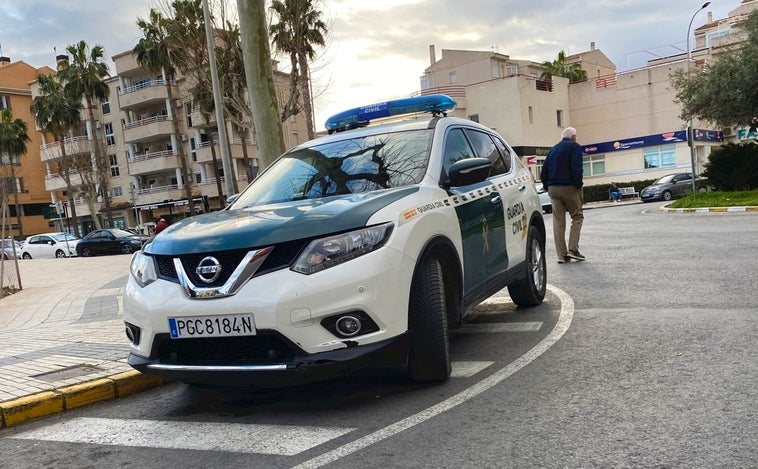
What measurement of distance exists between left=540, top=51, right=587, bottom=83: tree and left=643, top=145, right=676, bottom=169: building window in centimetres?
1195

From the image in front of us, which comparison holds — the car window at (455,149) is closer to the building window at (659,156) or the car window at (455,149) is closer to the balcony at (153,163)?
the building window at (659,156)

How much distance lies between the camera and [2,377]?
16.6 feet

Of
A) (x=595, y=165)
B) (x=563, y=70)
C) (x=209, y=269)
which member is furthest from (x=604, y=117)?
(x=209, y=269)

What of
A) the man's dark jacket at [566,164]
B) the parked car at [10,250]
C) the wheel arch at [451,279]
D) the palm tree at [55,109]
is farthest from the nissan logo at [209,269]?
the palm tree at [55,109]

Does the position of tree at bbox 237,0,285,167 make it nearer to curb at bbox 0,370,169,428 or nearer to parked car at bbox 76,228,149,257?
curb at bbox 0,370,169,428

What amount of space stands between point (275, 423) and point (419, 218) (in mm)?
1515

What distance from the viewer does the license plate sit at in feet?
11.2

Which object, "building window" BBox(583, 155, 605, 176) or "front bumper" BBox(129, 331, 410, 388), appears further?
"building window" BBox(583, 155, 605, 176)

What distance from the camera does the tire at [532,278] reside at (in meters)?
6.24

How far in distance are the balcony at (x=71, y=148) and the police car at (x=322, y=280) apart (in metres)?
52.0

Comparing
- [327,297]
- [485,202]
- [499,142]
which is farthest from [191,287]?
[499,142]

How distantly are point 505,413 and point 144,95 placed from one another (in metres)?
52.1

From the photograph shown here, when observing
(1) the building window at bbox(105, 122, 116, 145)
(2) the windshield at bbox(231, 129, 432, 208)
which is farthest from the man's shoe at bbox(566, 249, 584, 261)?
(1) the building window at bbox(105, 122, 116, 145)

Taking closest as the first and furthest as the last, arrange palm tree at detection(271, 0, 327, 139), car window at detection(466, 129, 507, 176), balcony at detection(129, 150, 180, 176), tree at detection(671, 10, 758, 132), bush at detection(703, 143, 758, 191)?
car window at detection(466, 129, 507, 176) < tree at detection(671, 10, 758, 132) < bush at detection(703, 143, 758, 191) < palm tree at detection(271, 0, 327, 139) < balcony at detection(129, 150, 180, 176)
